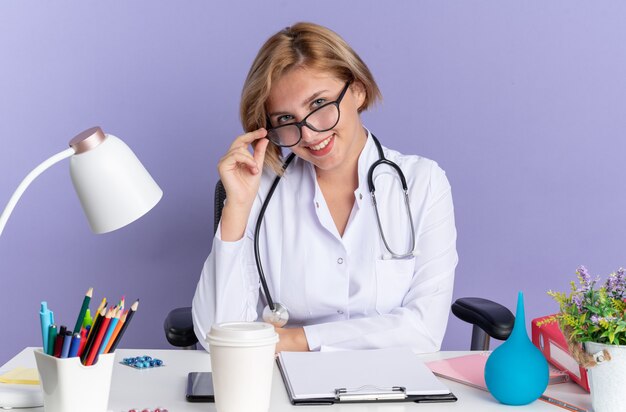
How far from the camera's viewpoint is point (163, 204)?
9.03 ft

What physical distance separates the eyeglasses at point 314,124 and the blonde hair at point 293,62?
9 centimetres

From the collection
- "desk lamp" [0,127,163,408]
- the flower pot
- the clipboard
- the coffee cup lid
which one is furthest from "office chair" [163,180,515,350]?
"desk lamp" [0,127,163,408]

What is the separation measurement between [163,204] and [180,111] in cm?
33

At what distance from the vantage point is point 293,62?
6.59ft

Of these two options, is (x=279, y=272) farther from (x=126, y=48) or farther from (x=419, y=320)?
(x=126, y=48)

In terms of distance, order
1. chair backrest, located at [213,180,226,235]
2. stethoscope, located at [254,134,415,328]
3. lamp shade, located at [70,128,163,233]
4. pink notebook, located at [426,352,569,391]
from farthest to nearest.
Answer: chair backrest, located at [213,180,226,235]
stethoscope, located at [254,134,415,328]
pink notebook, located at [426,352,569,391]
lamp shade, located at [70,128,163,233]

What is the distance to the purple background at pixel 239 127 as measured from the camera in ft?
8.97

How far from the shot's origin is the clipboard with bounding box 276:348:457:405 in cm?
132

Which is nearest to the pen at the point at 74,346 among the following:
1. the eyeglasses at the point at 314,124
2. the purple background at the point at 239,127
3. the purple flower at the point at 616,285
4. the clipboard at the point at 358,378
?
the clipboard at the point at 358,378

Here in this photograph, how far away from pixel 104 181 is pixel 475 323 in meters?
1.14

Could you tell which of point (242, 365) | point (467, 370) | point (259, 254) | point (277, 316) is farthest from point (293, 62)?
point (242, 365)

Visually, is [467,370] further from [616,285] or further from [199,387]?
[199,387]

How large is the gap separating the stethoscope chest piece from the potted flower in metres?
0.83

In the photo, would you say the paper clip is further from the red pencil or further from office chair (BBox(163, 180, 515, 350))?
office chair (BBox(163, 180, 515, 350))
